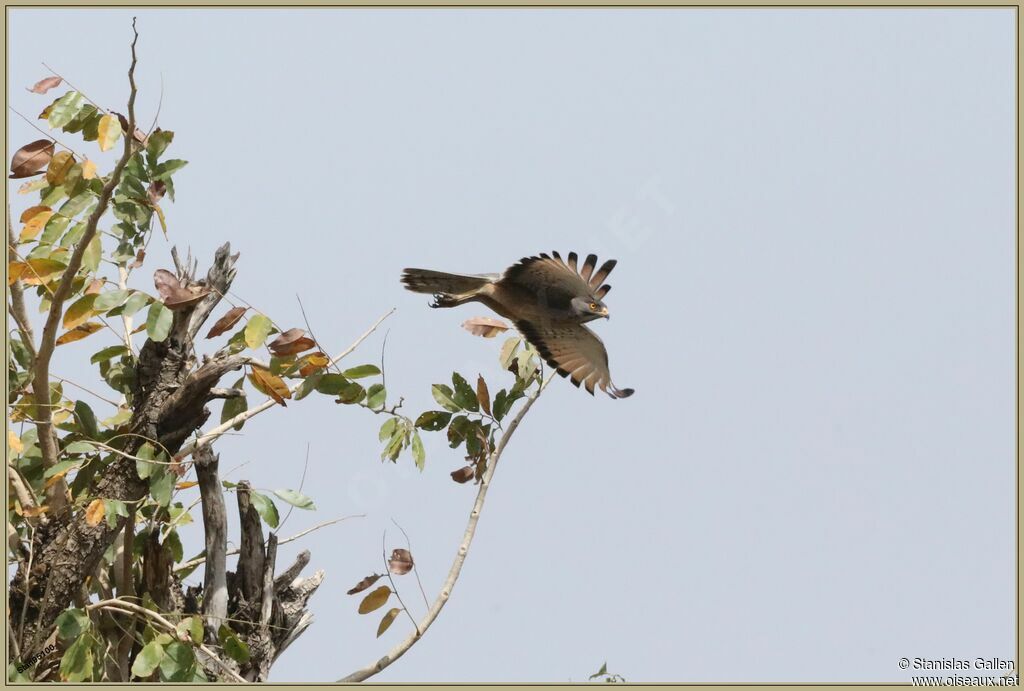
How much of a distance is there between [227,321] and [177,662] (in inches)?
55.4

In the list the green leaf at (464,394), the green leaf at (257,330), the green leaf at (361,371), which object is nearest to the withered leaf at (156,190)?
the green leaf at (257,330)

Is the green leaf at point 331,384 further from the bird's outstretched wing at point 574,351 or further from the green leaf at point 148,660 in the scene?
the bird's outstretched wing at point 574,351

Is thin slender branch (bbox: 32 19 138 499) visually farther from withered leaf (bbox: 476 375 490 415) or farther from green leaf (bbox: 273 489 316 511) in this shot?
withered leaf (bbox: 476 375 490 415)

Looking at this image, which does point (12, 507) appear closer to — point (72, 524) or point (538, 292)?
point (72, 524)

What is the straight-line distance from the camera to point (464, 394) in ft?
17.1

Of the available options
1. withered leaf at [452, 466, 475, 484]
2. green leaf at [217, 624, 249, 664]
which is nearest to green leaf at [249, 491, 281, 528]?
green leaf at [217, 624, 249, 664]

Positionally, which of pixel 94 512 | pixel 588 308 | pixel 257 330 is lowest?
pixel 94 512

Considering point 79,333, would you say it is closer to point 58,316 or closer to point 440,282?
point 58,316

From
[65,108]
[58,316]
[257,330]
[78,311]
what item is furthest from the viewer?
[65,108]

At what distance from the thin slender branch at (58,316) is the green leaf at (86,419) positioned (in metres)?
0.12

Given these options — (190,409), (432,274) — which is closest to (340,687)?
(190,409)

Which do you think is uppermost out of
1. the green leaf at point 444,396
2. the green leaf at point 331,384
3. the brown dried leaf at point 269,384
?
the green leaf at point 444,396

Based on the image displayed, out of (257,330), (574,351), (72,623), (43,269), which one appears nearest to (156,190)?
(43,269)

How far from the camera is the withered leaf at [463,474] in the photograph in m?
5.29
